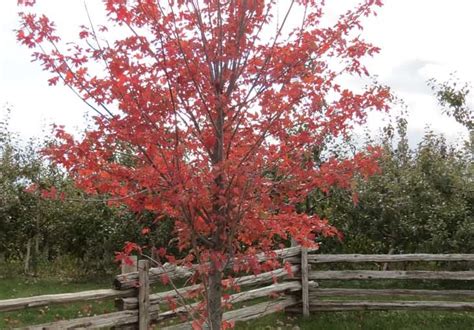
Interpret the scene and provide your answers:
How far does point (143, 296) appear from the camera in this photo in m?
6.31

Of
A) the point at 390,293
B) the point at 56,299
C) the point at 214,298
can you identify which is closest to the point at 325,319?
the point at 390,293

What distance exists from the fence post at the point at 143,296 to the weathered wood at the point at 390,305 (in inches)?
146

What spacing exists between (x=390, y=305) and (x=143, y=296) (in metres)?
4.37

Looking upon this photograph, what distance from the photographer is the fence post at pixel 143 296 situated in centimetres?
628

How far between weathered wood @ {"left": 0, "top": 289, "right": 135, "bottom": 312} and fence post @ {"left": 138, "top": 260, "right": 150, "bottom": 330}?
154mm

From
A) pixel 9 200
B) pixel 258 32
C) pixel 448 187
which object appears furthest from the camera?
pixel 9 200

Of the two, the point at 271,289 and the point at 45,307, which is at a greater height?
the point at 271,289

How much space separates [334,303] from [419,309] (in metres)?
1.33

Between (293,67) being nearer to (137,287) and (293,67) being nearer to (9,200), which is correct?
(137,287)

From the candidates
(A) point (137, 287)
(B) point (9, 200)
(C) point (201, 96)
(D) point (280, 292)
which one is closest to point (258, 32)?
(C) point (201, 96)

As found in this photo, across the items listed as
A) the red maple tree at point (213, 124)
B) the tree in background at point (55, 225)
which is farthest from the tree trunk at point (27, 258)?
the red maple tree at point (213, 124)

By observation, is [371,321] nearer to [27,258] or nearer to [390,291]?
[390,291]

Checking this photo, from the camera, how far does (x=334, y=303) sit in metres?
9.05

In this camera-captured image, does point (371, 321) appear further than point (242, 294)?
Yes
